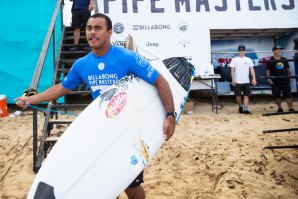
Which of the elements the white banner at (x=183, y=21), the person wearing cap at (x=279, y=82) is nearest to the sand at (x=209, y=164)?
the person wearing cap at (x=279, y=82)

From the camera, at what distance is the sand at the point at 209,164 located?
3305 millimetres

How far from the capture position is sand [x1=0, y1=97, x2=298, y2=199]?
3.30 m

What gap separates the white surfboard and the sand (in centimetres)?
122

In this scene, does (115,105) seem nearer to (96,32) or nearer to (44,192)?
(96,32)

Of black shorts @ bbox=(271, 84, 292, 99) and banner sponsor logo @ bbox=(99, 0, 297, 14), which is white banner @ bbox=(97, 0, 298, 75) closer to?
banner sponsor logo @ bbox=(99, 0, 297, 14)

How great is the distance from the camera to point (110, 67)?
7.29 feet

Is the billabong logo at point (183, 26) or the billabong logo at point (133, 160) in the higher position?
the billabong logo at point (183, 26)

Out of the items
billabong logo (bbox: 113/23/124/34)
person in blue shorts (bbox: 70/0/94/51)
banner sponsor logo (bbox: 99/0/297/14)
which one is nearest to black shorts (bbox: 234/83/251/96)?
banner sponsor logo (bbox: 99/0/297/14)

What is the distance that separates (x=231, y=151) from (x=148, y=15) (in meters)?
5.15

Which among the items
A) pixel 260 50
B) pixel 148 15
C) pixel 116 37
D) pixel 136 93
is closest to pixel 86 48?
pixel 116 37

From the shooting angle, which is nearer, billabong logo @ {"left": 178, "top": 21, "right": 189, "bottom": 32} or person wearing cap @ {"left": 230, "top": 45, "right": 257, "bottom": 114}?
person wearing cap @ {"left": 230, "top": 45, "right": 257, "bottom": 114}

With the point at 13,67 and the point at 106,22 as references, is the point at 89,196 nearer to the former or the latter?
the point at 106,22

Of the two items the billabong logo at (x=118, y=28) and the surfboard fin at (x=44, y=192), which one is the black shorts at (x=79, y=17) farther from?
the surfboard fin at (x=44, y=192)

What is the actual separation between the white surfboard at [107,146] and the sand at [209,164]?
1217mm
